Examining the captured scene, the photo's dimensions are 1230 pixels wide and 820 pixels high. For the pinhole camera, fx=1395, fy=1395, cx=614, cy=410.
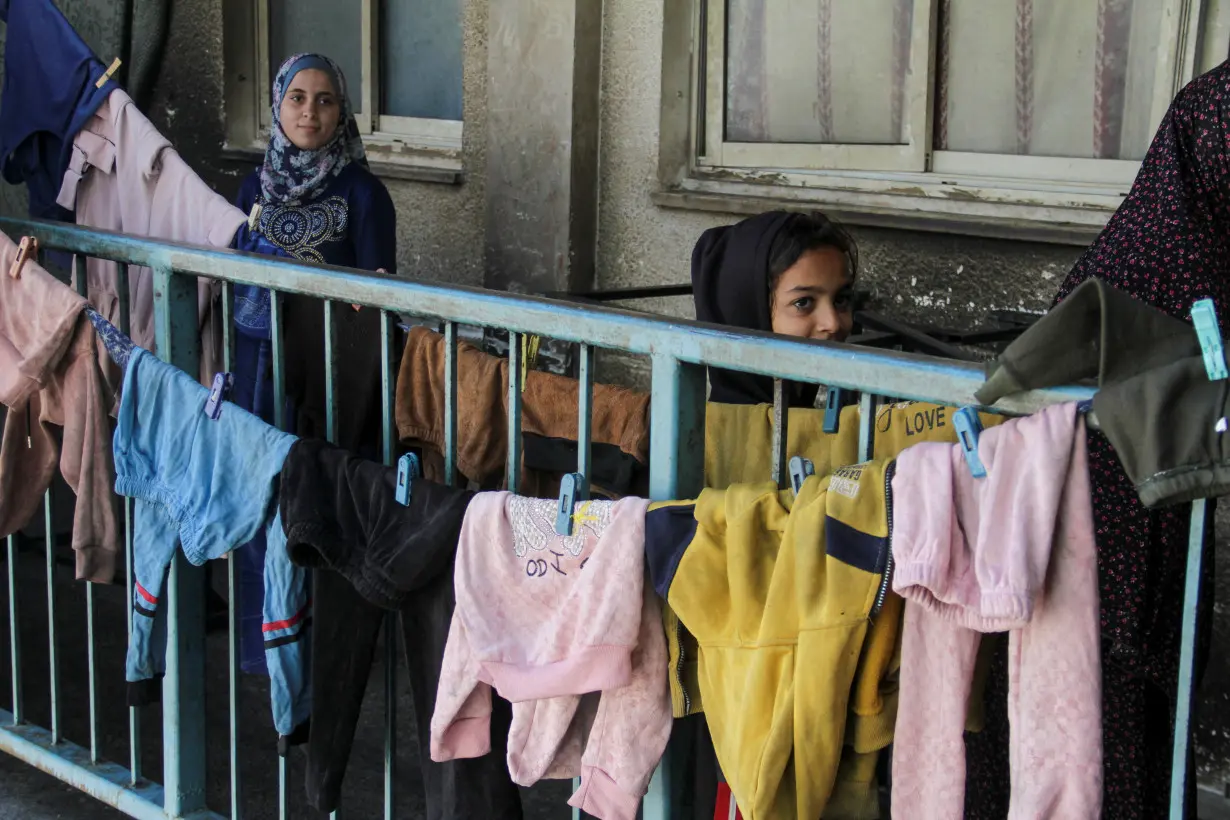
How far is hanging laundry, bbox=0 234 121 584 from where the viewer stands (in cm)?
293

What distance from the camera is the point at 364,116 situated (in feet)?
18.6

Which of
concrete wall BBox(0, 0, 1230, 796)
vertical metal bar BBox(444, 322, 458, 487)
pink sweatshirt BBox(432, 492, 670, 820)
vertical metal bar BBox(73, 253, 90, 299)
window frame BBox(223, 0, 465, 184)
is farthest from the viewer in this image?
window frame BBox(223, 0, 465, 184)

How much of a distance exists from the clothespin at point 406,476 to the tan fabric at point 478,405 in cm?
44

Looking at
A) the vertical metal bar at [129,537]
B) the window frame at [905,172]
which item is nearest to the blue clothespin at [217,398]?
the vertical metal bar at [129,537]

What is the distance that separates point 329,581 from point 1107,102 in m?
2.55

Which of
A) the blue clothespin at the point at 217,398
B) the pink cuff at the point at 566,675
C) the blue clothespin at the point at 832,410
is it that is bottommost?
the pink cuff at the point at 566,675

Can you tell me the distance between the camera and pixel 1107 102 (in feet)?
12.6

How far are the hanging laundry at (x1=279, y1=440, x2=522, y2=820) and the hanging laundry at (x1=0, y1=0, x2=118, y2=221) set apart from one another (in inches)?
76.6

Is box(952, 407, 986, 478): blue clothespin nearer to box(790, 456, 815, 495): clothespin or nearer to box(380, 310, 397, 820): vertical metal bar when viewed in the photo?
box(790, 456, 815, 495): clothespin

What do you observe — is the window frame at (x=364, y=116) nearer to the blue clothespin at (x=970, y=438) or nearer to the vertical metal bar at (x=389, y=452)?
the vertical metal bar at (x=389, y=452)

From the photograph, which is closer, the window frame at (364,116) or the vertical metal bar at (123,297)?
the vertical metal bar at (123,297)

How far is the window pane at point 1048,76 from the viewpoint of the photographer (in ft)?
12.3

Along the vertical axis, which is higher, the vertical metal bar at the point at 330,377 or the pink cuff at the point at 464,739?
the vertical metal bar at the point at 330,377

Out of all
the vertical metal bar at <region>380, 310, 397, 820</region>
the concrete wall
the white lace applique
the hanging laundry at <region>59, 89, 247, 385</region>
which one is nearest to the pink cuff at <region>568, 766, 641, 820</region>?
the white lace applique
